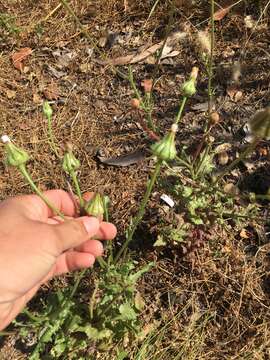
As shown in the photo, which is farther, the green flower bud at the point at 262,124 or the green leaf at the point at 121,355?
the green leaf at the point at 121,355

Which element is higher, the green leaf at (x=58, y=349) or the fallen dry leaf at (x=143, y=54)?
the fallen dry leaf at (x=143, y=54)

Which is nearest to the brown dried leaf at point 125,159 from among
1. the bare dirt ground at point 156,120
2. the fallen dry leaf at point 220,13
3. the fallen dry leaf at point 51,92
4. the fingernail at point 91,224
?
the bare dirt ground at point 156,120

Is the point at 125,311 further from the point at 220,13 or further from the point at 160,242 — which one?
the point at 220,13

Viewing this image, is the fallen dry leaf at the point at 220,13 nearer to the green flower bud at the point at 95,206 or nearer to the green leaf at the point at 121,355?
the green flower bud at the point at 95,206

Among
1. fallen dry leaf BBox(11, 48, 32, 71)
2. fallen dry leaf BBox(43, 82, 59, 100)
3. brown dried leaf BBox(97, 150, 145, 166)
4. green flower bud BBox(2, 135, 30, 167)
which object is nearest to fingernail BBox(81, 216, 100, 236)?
green flower bud BBox(2, 135, 30, 167)

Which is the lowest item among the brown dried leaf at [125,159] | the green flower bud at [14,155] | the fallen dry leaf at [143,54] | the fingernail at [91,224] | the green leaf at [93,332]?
the green leaf at [93,332]

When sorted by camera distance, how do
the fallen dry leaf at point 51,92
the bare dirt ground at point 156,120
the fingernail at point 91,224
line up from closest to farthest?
the fingernail at point 91,224 < the bare dirt ground at point 156,120 < the fallen dry leaf at point 51,92

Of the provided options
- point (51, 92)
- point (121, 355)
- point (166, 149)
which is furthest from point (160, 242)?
point (51, 92)
